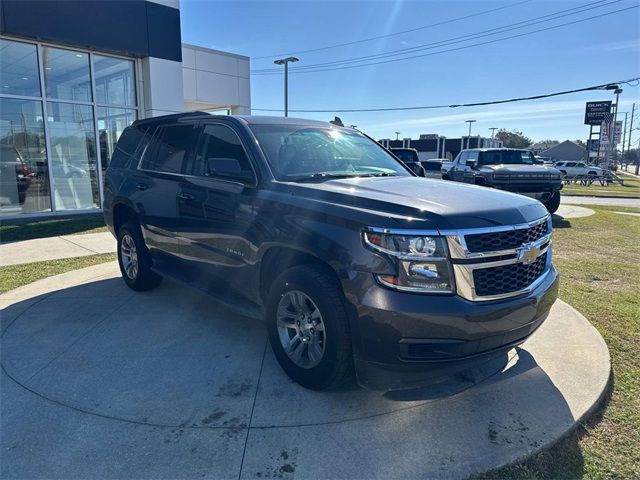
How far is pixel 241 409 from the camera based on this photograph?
2.98m

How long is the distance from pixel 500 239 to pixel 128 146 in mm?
4667

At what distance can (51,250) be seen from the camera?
25.5 ft

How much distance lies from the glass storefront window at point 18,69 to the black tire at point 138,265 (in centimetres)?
820

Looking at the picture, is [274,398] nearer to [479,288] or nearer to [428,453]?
[428,453]

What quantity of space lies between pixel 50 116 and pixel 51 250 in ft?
18.5

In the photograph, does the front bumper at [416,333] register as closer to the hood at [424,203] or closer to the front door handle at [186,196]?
the hood at [424,203]

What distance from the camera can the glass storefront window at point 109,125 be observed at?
12.5m

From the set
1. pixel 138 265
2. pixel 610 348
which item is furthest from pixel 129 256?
pixel 610 348

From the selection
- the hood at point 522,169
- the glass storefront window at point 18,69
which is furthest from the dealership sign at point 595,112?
the glass storefront window at point 18,69

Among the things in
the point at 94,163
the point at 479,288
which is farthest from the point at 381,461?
the point at 94,163

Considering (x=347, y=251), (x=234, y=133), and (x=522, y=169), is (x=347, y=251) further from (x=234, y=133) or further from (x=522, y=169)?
(x=522, y=169)

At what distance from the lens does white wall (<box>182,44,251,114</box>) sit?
619 inches

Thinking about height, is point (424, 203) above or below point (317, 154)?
below

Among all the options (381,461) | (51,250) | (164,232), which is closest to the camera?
(381,461)
